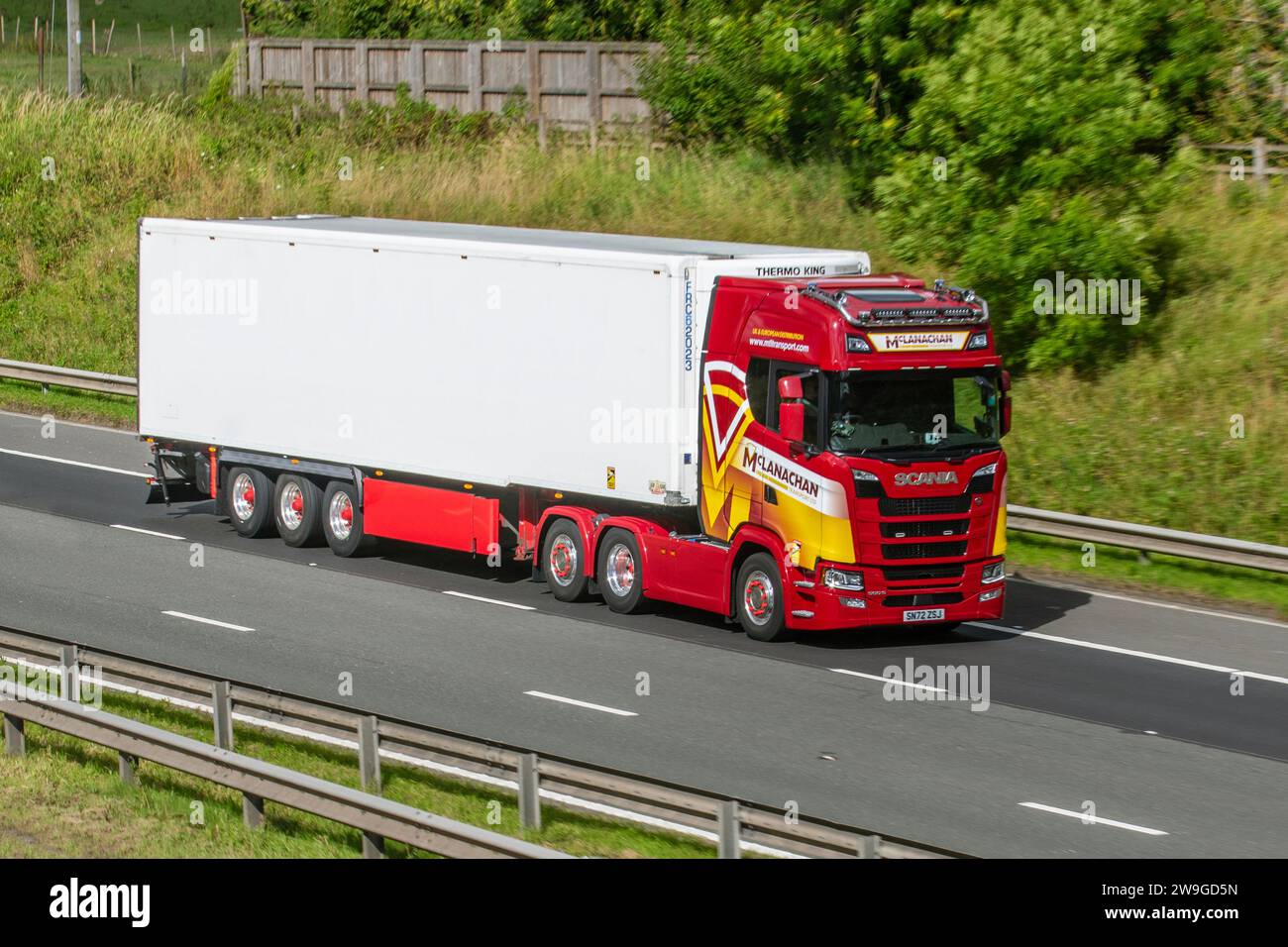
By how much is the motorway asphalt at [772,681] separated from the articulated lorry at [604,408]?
651 millimetres

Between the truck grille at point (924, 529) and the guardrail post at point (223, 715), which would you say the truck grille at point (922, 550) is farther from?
the guardrail post at point (223, 715)

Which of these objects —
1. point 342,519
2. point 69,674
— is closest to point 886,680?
point 69,674

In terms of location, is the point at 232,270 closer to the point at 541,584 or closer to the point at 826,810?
the point at 541,584

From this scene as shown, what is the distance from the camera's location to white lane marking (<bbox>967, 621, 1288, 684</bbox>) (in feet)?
56.5

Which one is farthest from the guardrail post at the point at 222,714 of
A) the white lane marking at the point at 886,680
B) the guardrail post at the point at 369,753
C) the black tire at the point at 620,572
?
the black tire at the point at 620,572

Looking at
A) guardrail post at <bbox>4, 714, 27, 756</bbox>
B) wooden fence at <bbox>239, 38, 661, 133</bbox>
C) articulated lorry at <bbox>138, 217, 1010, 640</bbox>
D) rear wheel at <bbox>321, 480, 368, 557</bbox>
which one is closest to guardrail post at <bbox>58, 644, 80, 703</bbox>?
guardrail post at <bbox>4, 714, 27, 756</bbox>

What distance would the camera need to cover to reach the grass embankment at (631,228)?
76.7 ft

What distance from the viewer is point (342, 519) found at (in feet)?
73.1

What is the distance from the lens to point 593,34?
42.4 meters

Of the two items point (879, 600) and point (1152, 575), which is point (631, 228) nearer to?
point (1152, 575)

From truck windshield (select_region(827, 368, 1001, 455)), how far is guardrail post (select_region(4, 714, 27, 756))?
741 centimetres
